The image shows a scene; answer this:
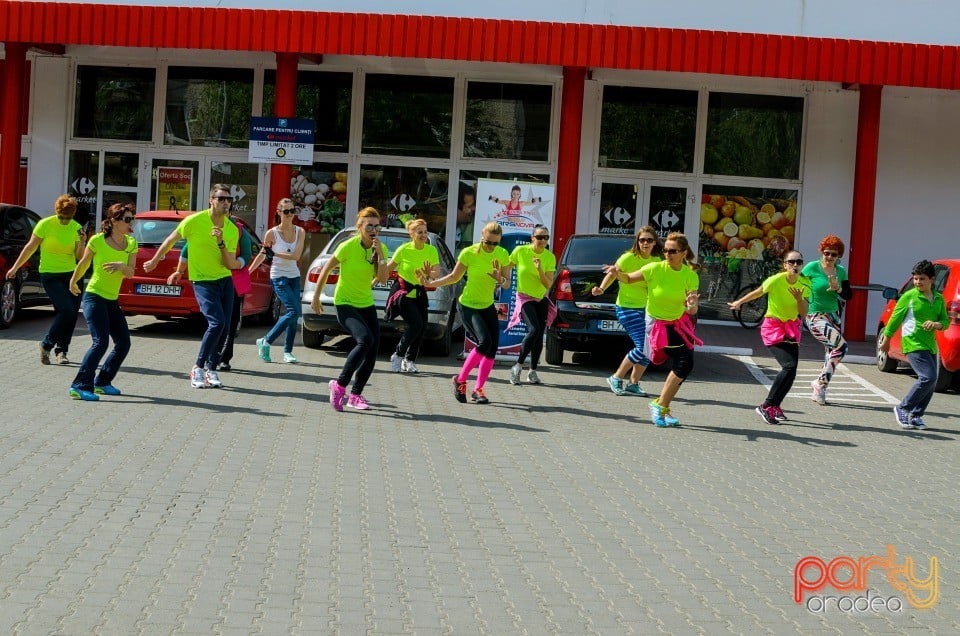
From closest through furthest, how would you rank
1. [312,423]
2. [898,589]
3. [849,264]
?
[898,589] < [312,423] < [849,264]

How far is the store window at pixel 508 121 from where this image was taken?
22.0 m

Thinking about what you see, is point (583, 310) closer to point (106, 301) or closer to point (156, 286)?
point (156, 286)

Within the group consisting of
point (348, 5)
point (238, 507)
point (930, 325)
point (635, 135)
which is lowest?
point (238, 507)

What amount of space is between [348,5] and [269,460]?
42.6 ft

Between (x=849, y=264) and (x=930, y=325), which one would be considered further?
(x=849, y=264)

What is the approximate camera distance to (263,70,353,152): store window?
22.2m

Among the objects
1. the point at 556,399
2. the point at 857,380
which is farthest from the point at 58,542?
the point at 857,380

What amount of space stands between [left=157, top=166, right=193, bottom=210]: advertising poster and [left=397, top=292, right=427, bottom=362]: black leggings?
10.0 metres

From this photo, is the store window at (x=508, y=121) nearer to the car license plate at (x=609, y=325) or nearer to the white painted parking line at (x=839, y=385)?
the white painted parking line at (x=839, y=385)

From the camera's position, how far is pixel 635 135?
21969 mm

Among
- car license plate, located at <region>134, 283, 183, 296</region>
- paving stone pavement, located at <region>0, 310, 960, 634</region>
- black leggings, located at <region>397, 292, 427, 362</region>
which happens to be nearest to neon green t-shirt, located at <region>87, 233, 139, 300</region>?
paving stone pavement, located at <region>0, 310, 960, 634</region>

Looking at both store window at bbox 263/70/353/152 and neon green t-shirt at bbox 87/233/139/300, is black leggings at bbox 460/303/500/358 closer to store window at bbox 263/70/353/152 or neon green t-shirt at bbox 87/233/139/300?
neon green t-shirt at bbox 87/233/139/300

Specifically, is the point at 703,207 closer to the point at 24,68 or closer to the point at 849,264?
the point at 849,264

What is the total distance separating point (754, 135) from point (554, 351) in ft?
27.6
